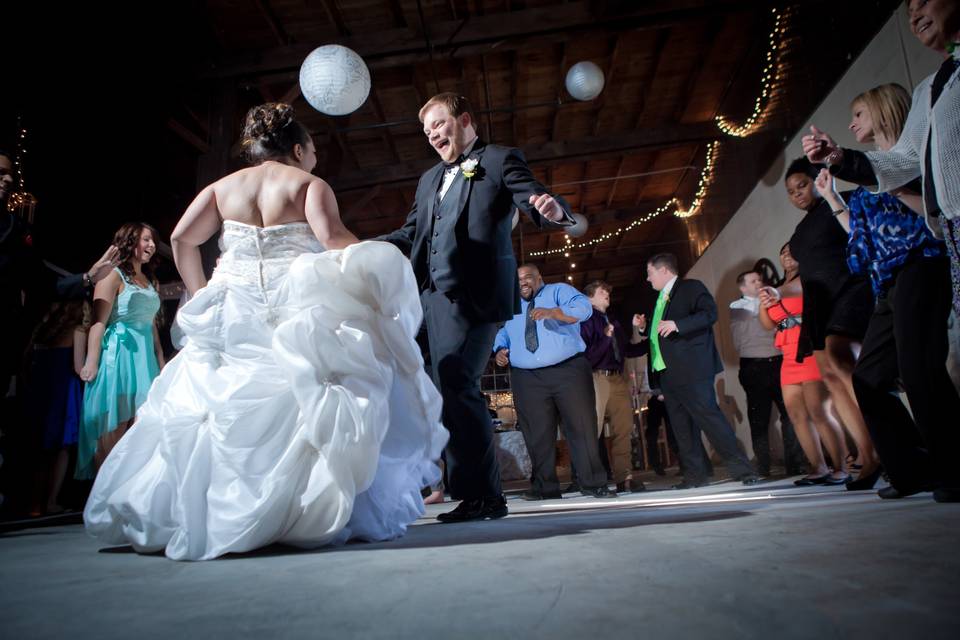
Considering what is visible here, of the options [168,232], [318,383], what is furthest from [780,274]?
[168,232]

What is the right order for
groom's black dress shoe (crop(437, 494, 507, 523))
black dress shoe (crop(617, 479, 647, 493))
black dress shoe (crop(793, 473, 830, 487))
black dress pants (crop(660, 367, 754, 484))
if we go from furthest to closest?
1. black dress shoe (crop(617, 479, 647, 493))
2. black dress pants (crop(660, 367, 754, 484))
3. black dress shoe (crop(793, 473, 830, 487))
4. groom's black dress shoe (crop(437, 494, 507, 523))

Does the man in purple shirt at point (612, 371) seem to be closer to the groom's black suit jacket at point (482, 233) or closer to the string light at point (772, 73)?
the groom's black suit jacket at point (482, 233)

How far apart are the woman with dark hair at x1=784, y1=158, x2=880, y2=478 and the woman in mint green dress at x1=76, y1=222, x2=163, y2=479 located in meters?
3.60

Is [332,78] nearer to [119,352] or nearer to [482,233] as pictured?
[119,352]

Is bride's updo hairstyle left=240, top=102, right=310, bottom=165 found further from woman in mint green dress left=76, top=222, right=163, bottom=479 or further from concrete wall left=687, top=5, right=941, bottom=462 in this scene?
concrete wall left=687, top=5, right=941, bottom=462

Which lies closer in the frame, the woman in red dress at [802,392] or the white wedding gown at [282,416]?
the white wedding gown at [282,416]

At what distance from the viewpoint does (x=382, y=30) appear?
718 cm

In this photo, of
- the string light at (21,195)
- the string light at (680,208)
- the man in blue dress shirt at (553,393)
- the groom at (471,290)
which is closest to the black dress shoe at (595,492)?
the man in blue dress shirt at (553,393)

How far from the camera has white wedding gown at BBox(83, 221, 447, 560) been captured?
1.69 meters

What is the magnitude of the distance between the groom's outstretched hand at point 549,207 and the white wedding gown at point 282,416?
59 cm

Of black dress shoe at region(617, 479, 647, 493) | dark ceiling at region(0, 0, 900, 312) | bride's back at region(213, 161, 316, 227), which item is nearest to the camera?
bride's back at region(213, 161, 316, 227)

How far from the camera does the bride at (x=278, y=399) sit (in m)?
1.69

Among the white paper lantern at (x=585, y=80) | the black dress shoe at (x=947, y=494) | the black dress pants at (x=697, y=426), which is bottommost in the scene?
the black dress shoe at (x=947, y=494)

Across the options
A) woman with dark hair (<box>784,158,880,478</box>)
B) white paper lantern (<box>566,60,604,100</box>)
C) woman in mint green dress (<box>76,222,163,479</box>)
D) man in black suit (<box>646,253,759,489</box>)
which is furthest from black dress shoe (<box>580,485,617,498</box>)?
white paper lantern (<box>566,60,604,100</box>)
